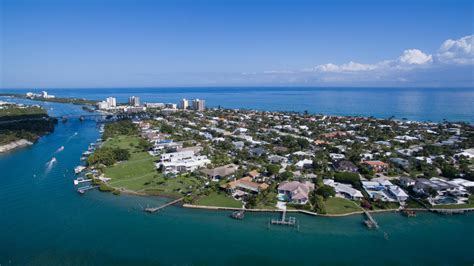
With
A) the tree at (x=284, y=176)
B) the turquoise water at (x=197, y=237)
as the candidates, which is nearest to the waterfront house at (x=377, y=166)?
the tree at (x=284, y=176)

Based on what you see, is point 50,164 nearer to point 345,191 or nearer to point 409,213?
point 345,191

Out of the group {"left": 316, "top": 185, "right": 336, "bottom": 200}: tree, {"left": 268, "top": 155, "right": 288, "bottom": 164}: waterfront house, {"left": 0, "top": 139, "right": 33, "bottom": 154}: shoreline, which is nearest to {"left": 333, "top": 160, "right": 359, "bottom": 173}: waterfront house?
{"left": 268, "top": 155, "right": 288, "bottom": 164}: waterfront house

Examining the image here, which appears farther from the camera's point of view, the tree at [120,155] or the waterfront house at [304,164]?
the tree at [120,155]

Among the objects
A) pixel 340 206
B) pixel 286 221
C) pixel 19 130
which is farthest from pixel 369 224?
pixel 19 130

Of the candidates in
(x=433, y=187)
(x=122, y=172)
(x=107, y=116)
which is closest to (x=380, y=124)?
(x=433, y=187)

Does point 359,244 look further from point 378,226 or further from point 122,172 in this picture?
point 122,172

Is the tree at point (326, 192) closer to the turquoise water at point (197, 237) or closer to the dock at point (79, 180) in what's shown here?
the turquoise water at point (197, 237)

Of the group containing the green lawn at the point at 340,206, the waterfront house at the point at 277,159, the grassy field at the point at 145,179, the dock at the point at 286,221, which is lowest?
the dock at the point at 286,221
